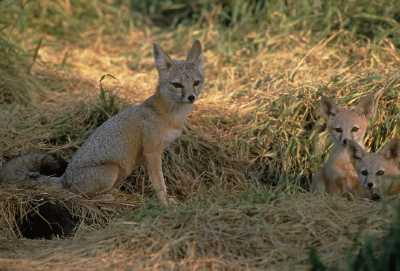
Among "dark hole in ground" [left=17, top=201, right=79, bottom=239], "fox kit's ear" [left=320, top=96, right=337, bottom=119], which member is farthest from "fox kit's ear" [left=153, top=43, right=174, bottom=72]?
"dark hole in ground" [left=17, top=201, right=79, bottom=239]

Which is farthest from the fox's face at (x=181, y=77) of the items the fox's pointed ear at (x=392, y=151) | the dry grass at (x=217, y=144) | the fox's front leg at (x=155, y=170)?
the fox's pointed ear at (x=392, y=151)

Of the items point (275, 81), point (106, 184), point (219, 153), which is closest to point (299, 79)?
point (275, 81)

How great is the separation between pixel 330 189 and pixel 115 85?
3437 mm

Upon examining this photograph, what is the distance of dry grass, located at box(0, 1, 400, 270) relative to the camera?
17.6ft

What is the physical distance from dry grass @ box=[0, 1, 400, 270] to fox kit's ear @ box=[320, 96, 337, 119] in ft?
2.16

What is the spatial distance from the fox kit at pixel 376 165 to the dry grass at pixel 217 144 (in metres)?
0.35

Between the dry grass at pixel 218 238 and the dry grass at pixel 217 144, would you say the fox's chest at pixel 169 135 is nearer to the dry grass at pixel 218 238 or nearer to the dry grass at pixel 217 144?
the dry grass at pixel 217 144

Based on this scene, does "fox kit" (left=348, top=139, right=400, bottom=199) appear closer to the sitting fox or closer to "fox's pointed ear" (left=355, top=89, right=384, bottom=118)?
"fox's pointed ear" (left=355, top=89, right=384, bottom=118)

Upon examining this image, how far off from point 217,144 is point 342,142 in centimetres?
159

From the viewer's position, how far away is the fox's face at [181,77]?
7.06 meters

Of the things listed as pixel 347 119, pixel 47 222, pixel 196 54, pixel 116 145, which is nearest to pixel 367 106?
pixel 347 119

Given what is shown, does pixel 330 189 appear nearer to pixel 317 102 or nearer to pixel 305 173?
pixel 305 173

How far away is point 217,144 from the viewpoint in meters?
7.98

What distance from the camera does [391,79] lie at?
26.0 ft
